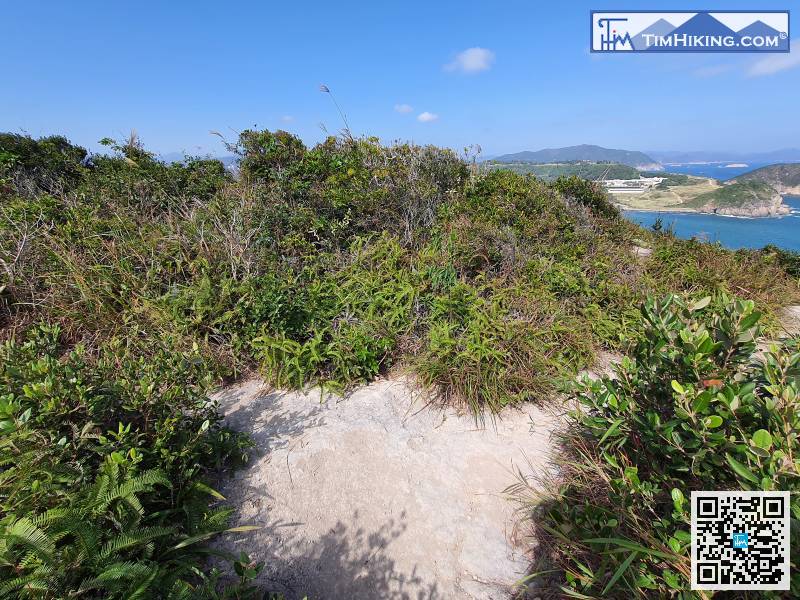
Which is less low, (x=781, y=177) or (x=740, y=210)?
(x=781, y=177)

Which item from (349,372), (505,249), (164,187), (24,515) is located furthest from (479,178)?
(24,515)

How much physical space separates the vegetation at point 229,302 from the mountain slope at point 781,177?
10550 millimetres

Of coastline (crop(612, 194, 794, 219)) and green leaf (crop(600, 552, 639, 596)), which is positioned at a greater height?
coastline (crop(612, 194, 794, 219))

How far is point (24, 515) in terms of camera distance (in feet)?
5.55

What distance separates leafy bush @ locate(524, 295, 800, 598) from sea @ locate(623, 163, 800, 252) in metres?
5.91

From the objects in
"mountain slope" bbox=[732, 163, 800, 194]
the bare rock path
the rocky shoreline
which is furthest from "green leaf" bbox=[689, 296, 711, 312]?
"mountain slope" bbox=[732, 163, 800, 194]

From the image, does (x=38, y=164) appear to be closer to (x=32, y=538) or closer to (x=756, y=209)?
(x=32, y=538)

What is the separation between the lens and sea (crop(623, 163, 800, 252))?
6624 mm

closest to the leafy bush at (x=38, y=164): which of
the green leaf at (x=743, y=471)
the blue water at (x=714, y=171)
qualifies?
the green leaf at (x=743, y=471)

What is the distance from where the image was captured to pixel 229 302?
399 cm

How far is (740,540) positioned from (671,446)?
41cm

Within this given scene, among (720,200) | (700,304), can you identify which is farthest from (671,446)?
(720,200)

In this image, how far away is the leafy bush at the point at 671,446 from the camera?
149 cm

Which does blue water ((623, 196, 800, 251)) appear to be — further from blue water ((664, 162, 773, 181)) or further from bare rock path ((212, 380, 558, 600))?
blue water ((664, 162, 773, 181))
